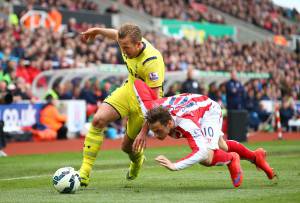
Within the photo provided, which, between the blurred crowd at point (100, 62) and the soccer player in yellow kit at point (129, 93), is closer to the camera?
the soccer player in yellow kit at point (129, 93)

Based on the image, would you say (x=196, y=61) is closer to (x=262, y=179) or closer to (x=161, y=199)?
(x=262, y=179)

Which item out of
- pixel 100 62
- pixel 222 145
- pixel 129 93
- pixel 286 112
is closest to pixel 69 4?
pixel 100 62

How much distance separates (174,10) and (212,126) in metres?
31.8

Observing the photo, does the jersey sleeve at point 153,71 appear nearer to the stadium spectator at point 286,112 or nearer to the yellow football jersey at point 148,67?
the yellow football jersey at point 148,67

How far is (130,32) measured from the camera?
35.5 feet

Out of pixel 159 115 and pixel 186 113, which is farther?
pixel 186 113

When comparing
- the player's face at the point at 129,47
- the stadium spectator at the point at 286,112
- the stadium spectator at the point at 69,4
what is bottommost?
the stadium spectator at the point at 286,112

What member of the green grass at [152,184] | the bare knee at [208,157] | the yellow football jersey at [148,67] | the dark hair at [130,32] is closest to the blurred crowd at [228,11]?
the green grass at [152,184]

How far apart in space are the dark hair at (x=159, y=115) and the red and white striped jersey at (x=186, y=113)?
0.28m

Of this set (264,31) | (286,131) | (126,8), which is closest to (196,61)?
(286,131)

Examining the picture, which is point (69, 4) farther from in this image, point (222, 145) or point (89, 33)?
point (222, 145)

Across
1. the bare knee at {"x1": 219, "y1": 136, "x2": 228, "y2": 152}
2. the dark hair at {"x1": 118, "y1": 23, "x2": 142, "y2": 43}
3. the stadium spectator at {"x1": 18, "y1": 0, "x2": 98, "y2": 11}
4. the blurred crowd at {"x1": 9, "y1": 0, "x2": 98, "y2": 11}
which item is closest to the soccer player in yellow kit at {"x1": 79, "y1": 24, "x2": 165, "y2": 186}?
the dark hair at {"x1": 118, "y1": 23, "x2": 142, "y2": 43}

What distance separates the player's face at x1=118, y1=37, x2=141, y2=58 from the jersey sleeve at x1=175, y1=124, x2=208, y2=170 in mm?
1403

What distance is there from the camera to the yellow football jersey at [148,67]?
11.2 meters
